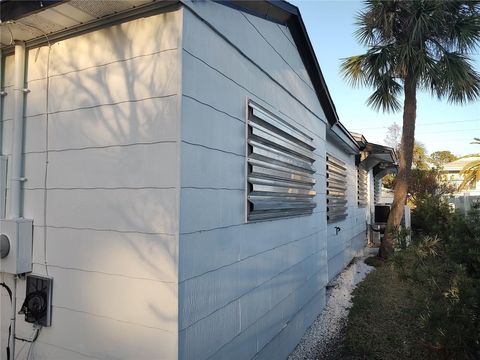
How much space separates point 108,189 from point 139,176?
29 centimetres

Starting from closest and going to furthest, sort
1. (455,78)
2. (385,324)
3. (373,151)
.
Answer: (385,324) → (455,78) → (373,151)

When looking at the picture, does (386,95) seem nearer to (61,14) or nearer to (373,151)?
(373,151)

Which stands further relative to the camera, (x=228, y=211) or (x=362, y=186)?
(x=362, y=186)

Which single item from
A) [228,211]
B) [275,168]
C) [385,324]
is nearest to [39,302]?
[228,211]

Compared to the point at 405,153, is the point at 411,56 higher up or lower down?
higher up

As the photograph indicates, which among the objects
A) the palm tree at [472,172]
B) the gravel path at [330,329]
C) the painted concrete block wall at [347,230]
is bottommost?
the gravel path at [330,329]

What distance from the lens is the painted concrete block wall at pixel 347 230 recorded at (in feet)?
26.8

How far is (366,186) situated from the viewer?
→ 572 inches

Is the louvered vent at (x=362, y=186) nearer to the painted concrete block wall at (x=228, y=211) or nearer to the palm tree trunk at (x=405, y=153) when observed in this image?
the palm tree trunk at (x=405, y=153)

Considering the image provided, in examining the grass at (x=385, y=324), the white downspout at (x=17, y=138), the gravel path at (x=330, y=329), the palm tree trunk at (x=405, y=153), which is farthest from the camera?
the palm tree trunk at (x=405, y=153)

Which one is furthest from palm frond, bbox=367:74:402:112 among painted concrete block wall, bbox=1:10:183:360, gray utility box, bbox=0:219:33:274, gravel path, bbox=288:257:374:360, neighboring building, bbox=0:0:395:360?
gray utility box, bbox=0:219:33:274

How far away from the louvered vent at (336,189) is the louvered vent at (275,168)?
2.46 metres

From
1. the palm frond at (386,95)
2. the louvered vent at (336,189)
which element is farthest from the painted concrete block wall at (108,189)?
the palm frond at (386,95)

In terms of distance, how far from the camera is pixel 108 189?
2598 mm
